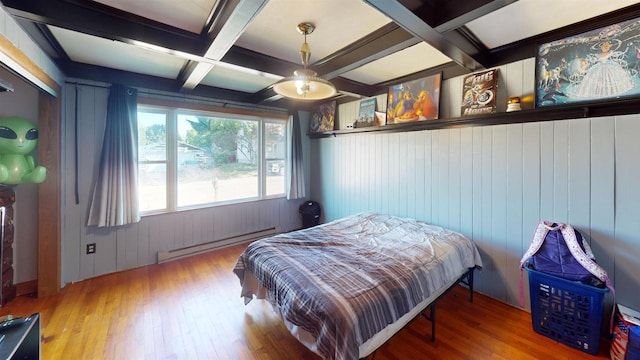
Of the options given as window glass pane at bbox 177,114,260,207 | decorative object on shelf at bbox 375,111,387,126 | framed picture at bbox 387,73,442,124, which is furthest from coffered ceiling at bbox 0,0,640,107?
window glass pane at bbox 177,114,260,207

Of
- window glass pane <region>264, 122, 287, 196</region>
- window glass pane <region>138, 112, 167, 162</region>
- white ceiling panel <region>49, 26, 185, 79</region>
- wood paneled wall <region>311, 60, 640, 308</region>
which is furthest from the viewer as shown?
window glass pane <region>264, 122, 287, 196</region>

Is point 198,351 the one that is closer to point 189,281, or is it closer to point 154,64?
point 189,281

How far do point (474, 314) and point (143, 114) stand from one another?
4.25 metres

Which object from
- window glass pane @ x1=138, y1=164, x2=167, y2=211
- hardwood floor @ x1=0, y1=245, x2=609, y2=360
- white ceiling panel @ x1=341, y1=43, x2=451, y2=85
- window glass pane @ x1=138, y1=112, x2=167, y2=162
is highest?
white ceiling panel @ x1=341, y1=43, x2=451, y2=85

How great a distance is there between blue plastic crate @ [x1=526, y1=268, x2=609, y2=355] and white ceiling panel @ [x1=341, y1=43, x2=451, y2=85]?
2063 millimetres

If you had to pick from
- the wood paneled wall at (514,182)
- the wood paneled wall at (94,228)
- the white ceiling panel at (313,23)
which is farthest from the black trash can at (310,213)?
the white ceiling panel at (313,23)

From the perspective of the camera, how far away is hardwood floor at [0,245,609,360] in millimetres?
1832

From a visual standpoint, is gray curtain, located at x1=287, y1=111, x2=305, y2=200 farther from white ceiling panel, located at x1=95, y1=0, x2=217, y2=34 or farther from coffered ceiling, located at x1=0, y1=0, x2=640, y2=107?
white ceiling panel, located at x1=95, y1=0, x2=217, y2=34

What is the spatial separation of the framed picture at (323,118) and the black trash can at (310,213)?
1.33 m

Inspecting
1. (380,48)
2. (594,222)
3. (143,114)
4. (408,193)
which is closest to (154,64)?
(143,114)

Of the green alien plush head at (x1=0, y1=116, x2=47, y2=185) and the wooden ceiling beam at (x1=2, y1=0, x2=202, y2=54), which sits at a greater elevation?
the wooden ceiling beam at (x1=2, y1=0, x2=202, y2=54)

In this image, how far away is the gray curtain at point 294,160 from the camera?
443 centimetres

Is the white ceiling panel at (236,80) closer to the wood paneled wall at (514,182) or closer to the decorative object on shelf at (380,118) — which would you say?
the decorative object on shelf at (380,118)

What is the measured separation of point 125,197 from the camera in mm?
2971
